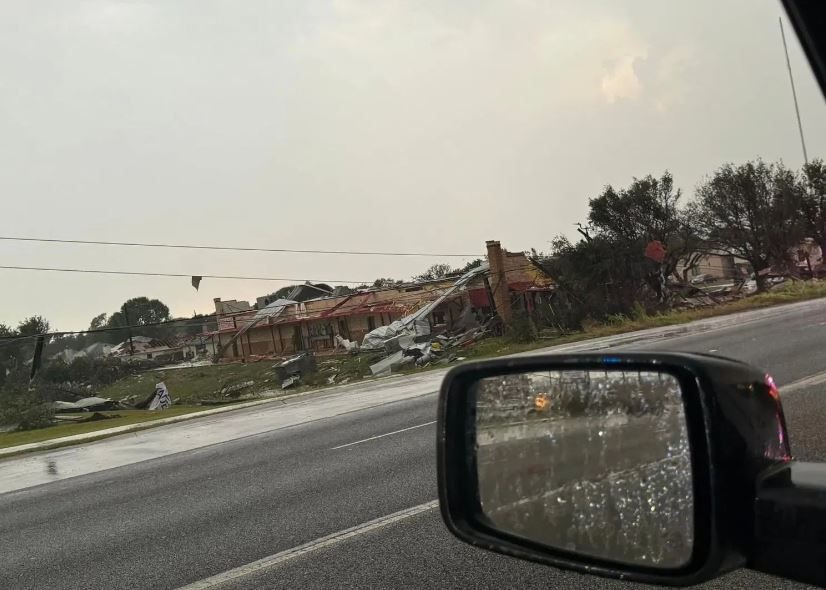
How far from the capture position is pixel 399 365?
31.0 m

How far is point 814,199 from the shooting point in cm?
3841

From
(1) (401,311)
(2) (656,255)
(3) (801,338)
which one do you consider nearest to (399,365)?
(1) (401,311)

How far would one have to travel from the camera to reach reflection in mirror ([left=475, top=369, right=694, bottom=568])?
4.94ft

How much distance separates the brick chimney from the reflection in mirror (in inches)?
1297

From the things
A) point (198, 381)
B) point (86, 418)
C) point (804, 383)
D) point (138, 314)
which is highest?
point (138, 314)

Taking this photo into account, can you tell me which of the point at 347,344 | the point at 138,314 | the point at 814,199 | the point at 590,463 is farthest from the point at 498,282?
the point at 138,314

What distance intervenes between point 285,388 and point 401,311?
965cm

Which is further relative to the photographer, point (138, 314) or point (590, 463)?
point (138, 314)

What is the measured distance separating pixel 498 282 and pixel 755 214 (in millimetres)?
15208

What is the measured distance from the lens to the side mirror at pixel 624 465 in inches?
49.9

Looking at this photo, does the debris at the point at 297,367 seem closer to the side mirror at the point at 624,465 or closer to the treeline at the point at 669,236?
the treeline at the point at 669,236

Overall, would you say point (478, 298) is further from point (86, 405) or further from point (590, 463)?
point (590, 463)

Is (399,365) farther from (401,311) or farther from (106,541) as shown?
(106,541)

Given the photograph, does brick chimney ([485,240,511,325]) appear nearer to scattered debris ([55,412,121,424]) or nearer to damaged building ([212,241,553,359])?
damaged building ([212,241,553,359])
